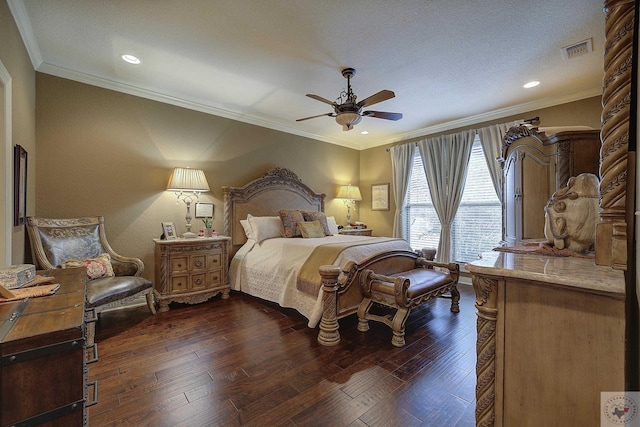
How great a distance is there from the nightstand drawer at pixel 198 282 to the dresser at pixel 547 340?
3.19 metres

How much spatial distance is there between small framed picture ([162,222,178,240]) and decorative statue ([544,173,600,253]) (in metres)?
3.74

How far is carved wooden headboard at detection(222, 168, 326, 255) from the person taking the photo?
4141mm

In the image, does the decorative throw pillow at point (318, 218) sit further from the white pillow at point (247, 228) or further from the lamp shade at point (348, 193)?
the lamp shade at point (348, 193)

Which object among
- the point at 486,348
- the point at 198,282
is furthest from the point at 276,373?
the point at 198,282

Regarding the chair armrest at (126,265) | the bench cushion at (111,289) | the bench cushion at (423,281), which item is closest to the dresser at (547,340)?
the bench cushion at (423,281)

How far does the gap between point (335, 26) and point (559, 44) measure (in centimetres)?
213

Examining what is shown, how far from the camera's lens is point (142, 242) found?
344cm

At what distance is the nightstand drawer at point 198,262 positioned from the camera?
133 inches

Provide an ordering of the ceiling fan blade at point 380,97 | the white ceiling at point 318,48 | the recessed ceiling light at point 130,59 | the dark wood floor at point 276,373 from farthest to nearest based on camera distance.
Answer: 1. the recessed ceiling light at point 130,59
2. the ceiling fan blade at point 380,97
3. the white ceiling at point 318,48
4. the dark wood floor at point 276,373

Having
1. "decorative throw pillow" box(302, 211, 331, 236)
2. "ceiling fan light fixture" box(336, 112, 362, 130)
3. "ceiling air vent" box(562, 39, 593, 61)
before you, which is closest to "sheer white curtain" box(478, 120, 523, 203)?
"ceiling air vent" box(562, 39, 593, 61)

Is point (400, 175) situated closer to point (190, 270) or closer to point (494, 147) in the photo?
point (494, 147)

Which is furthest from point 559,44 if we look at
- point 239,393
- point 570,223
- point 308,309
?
point 239,393

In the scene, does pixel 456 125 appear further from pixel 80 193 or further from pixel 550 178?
pixel 80 193

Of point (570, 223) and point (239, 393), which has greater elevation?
point (570, 223)
